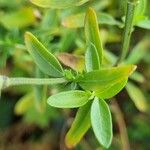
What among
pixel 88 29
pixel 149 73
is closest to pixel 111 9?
pixel 149 73

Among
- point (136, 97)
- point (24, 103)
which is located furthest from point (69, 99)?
point (24, 103)

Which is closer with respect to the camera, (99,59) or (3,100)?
(99,59)

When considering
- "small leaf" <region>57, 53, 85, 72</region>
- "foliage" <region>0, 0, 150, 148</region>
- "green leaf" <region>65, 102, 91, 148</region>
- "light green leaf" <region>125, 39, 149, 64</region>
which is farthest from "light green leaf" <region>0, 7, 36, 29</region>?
"green leaf" <region>65, 102, 91, 148</region>

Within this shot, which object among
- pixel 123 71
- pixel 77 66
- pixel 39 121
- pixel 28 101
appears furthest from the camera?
pixel 39 121

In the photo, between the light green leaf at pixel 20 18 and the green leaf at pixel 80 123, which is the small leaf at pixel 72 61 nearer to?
the green leaf at pixel 80 123

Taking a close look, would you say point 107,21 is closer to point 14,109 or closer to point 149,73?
point 149,73

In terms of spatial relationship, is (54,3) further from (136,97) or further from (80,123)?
(136,97)

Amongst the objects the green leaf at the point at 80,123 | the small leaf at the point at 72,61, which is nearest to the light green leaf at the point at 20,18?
the small leaf at the point at 72,61

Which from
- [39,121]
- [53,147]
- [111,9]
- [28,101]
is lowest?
[53,147]
